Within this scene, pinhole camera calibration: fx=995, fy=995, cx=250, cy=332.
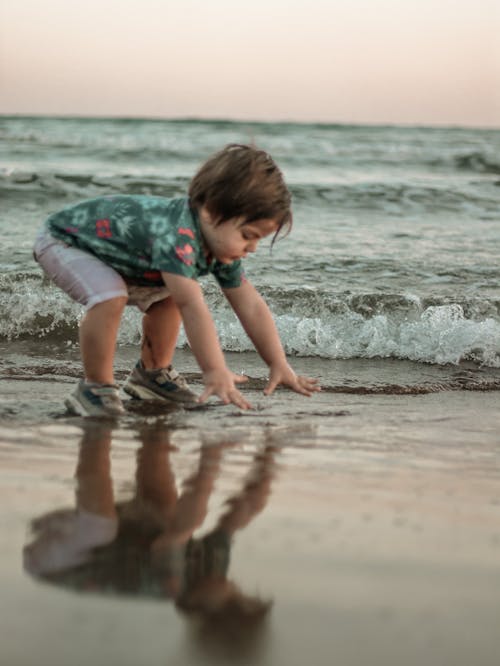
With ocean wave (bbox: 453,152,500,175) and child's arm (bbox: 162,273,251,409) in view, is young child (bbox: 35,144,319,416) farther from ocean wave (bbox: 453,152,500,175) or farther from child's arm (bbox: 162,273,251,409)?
ocean wave (bbox: 453,152,500,175)

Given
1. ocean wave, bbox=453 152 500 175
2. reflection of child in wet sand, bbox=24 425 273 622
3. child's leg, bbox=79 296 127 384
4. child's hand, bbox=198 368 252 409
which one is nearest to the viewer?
reflection of child in wet sand, bbox=24 425 273 622

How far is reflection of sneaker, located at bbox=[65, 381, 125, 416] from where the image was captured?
3.07 m

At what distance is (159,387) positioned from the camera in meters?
3.46

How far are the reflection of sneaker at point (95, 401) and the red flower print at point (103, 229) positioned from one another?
1.54ft

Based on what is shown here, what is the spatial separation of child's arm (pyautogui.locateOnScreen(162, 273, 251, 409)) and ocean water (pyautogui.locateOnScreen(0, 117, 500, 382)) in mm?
1008

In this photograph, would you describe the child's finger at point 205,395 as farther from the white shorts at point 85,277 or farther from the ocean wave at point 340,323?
the ocean wave at point 340,323

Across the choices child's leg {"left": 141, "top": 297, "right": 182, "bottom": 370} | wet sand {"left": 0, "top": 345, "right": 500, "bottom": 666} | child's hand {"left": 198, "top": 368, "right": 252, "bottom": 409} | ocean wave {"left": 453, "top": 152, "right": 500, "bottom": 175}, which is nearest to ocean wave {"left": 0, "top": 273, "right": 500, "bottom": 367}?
wet sand {"left": 0, "top": 345, "right": 500, "bottom": 666}

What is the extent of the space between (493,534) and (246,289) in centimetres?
144

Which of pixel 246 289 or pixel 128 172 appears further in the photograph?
pixel 128 172

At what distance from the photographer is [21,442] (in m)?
2.65

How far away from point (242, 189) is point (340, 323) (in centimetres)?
231

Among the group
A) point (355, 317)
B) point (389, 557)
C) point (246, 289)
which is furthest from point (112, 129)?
point (389, 557)

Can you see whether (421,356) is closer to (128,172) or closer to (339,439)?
(339,439)

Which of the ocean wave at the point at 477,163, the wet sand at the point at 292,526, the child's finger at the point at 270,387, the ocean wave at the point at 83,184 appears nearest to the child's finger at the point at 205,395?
the wet sand at the point at 292,526
